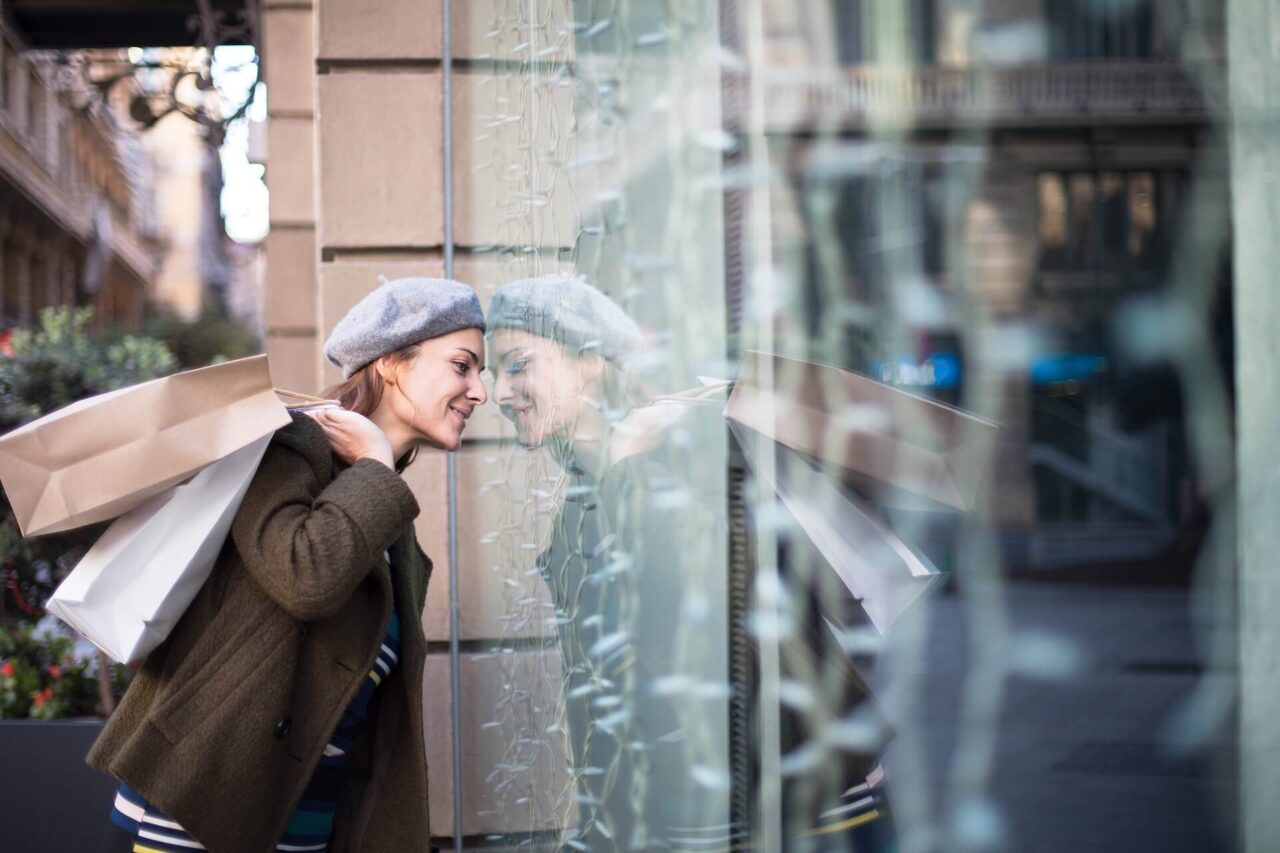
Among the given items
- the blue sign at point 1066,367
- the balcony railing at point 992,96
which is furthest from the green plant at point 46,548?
the blue sign at point 1066,367

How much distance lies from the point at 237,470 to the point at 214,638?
284 millimetres

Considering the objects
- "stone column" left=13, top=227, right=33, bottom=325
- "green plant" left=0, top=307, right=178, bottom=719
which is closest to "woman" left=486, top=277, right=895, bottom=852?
"green plant" left=0, top=307, right=178, bottom=719

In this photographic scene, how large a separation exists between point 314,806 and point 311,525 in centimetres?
56

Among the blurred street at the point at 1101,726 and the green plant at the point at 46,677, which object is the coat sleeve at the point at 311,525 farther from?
the green plant at the point at 46,677

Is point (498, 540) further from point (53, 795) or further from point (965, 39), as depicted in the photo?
point (965, 39)

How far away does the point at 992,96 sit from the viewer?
47.4 inches

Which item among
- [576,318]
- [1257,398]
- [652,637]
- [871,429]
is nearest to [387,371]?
[576,318]

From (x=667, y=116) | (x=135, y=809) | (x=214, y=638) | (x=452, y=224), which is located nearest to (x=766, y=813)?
(x=667, y=116)

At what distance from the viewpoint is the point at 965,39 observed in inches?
47.9

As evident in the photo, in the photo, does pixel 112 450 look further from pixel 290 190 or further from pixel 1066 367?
pixel 290 190

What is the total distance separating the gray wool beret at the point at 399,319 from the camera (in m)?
2.32

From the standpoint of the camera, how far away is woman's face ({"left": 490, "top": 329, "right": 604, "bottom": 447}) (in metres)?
1.72

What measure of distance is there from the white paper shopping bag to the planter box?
244 cm

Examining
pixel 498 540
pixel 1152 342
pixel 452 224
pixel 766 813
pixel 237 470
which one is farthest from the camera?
pixel 452 224
